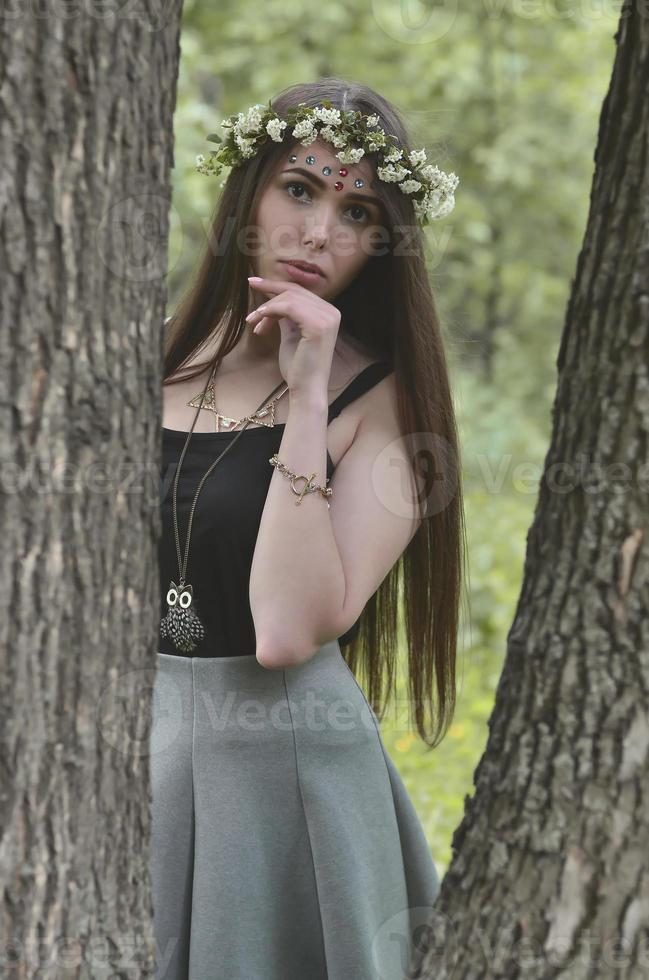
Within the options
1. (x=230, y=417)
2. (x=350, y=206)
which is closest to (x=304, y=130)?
(x=350, y=206)

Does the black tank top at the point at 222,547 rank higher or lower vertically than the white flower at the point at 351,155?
lower

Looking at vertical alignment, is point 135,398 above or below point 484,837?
above

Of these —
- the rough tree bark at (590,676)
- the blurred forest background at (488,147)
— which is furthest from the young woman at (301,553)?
the blurred forest background at (488,147)

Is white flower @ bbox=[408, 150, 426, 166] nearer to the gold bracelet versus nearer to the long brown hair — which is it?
the long brown hair

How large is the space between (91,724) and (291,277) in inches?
47.0

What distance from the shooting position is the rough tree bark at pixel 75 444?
4.07ft

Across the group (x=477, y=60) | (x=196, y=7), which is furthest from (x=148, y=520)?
(x=477, y=60)

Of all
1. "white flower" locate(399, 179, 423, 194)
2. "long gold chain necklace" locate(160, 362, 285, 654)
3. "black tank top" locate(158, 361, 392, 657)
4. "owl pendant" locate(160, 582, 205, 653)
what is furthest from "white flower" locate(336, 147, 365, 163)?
"owl pendant" locate(160, 582, 205, 653)

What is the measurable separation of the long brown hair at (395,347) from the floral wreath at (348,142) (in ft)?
0.09

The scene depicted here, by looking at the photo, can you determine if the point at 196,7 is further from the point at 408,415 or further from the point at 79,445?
the point at 79,445

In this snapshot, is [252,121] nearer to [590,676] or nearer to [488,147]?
[590,676]

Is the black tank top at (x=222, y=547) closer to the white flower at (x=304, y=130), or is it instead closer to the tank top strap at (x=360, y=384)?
the tank top strap at (x=360, y=384)

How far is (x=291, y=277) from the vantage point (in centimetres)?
229

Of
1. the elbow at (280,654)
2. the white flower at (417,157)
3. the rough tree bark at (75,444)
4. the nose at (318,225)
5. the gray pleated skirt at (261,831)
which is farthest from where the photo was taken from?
the white flower at (417,157)
